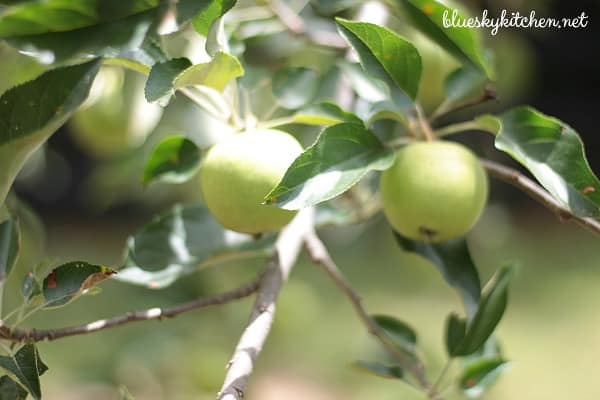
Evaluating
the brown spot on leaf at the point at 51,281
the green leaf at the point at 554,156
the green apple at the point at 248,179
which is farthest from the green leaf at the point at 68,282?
the green leaf at the point at 554,156

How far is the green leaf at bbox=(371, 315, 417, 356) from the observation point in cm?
81

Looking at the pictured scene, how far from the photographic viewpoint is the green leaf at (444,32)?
631mm

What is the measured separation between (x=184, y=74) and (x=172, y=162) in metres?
0.20

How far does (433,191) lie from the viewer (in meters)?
0.64

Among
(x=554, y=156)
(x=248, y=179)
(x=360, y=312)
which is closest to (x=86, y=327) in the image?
(x=248, y=179)

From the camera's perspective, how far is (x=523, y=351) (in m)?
2.53

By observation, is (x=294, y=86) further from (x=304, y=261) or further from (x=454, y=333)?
(x=304, y=261)

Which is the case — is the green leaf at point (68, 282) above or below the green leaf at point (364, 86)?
below

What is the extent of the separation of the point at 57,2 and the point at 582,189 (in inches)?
16.2

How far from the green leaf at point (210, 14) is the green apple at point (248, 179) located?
92 mm

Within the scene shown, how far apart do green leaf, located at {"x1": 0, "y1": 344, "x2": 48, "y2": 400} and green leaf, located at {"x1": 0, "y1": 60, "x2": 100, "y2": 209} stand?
0.44 feet

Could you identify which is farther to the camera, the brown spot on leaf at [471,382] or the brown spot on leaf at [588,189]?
the brown spot on leaf at [471,382]

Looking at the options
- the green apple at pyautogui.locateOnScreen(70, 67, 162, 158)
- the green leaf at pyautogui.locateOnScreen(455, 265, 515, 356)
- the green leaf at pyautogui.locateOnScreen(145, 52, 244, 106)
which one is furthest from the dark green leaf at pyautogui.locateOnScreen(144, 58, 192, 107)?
the green apple at pyautogui.locateOnScreen(70, 67, 162, 158)

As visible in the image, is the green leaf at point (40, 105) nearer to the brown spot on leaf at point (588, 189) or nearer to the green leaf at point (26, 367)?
the green leaf at point (26, 367)
